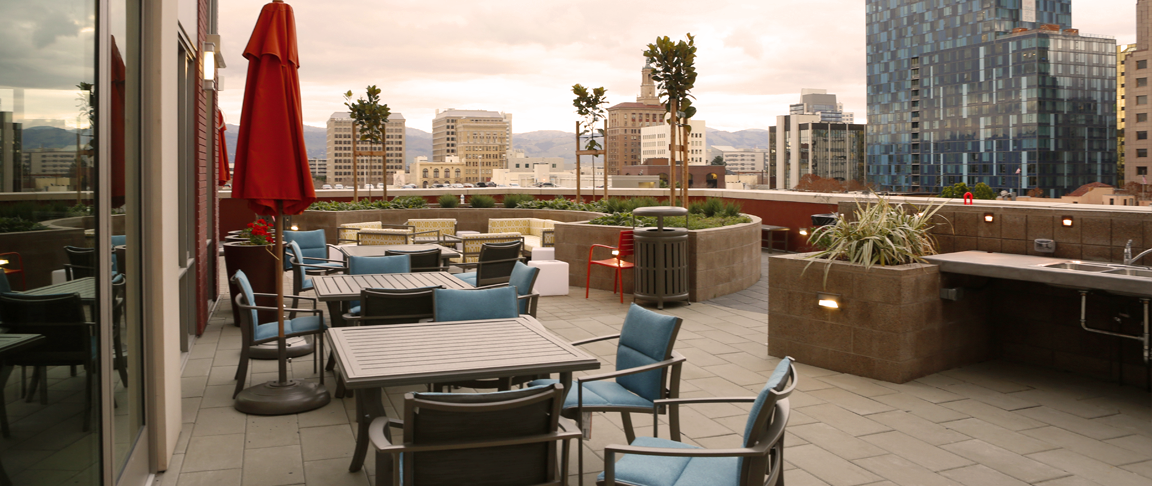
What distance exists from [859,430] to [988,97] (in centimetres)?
11643

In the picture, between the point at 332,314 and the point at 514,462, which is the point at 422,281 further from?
the point at 514,462

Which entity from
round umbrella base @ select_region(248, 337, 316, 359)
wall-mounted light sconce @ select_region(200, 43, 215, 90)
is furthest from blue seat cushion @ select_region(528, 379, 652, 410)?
wall-mounted light sconce @ select_region(200, 43, 215, 90)

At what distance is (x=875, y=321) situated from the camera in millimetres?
5203

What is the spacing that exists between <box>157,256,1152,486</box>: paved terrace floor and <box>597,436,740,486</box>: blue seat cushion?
2.97 feet

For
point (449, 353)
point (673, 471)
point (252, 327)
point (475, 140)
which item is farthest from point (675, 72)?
point (475, 140)

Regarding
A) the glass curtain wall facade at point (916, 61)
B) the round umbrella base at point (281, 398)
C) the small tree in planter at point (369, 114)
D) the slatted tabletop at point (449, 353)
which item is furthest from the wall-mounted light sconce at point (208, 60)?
the glass curtain wall facade at point (916, 61)

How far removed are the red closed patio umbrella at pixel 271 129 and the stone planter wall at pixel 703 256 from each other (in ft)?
17.7

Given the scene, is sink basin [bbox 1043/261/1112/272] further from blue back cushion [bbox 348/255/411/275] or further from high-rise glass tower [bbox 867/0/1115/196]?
high-rise glass tower [bbox 867/0/1115/196]

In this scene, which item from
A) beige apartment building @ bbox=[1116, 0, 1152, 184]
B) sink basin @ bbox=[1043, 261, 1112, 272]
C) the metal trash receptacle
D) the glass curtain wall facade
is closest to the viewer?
sink basin @ bbox=[1043, 261, 1112, 272]

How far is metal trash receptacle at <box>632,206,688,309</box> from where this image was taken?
322 inches

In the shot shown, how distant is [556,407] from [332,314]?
11.6 feet

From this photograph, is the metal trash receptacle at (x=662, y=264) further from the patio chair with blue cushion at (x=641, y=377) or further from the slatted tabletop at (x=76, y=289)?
the slatted tabletop at (x=76, y=289)

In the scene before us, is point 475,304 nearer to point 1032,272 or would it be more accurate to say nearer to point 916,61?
point 1032,272

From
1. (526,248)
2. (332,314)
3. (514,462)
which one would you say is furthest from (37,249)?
(526,248)
